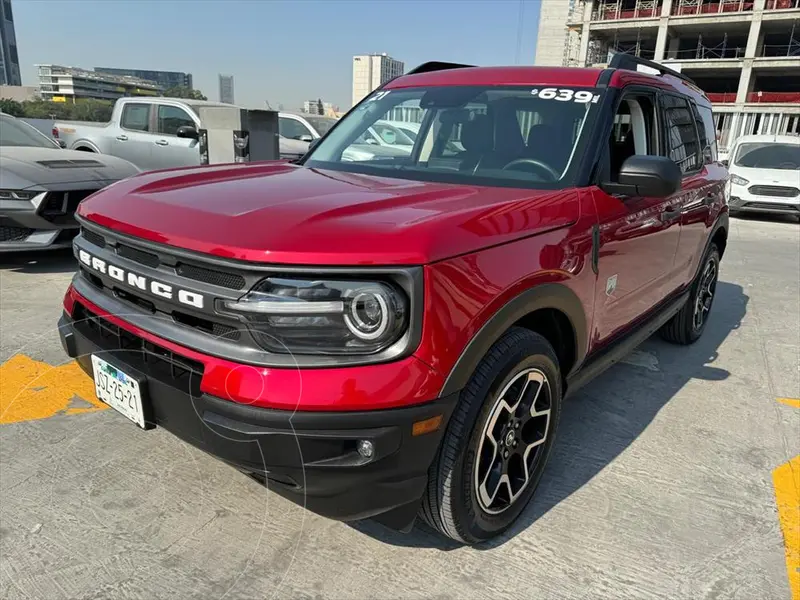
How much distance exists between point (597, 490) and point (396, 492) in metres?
1.31

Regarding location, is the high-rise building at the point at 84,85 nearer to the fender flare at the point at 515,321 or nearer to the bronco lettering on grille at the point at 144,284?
the bronco lettering on grille at the point at 144,284

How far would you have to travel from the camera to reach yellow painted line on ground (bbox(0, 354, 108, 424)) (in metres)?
3.20

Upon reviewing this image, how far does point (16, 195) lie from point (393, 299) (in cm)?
509

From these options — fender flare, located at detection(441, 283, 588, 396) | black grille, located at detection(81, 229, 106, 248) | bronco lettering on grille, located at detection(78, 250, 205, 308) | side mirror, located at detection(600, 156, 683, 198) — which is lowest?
fender flare, located at detection(441, 283, 588, 396)

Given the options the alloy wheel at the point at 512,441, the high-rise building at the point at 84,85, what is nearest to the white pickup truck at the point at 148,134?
the alloy wheel at the point at 512,441

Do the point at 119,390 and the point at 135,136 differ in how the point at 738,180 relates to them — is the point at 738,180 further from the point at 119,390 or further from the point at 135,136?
the point at 119,390

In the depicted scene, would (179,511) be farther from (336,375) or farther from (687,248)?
(687,248)

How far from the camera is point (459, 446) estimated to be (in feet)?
6.49

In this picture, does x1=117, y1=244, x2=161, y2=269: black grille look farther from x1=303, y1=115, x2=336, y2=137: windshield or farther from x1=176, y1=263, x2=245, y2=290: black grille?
x1=303, y1=115, x2=336, y2=137: windshield

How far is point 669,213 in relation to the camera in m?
3.45

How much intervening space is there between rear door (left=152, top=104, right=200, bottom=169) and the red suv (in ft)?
25.5

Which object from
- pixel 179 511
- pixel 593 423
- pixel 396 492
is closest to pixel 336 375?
pixel 396 492

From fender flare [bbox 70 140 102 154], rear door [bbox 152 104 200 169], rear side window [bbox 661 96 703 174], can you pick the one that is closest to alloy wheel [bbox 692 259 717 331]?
rear side window [bbox 661 96 703 174]

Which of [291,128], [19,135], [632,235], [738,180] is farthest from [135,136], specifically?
[738,180]
